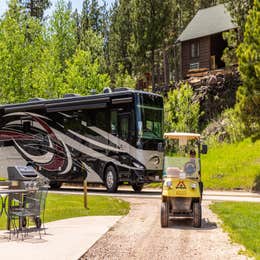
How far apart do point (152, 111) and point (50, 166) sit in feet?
23.5

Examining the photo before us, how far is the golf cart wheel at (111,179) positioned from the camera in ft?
84.5

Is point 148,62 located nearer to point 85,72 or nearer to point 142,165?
point 85,72

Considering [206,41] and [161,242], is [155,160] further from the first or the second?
[206,41]

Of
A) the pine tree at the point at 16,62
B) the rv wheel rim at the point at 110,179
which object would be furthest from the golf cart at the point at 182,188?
the pine tree at the point at 16,62

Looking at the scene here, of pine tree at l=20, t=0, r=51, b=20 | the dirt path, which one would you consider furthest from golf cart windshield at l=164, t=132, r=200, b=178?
pine tree at l=20, t=0, r=51, b=20

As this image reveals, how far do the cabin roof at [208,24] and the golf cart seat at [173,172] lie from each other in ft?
117

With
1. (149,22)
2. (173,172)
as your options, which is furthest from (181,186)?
(149,22)

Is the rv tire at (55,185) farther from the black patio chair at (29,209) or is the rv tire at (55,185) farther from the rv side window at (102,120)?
the black patio chair at (29,209)

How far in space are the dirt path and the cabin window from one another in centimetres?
3854

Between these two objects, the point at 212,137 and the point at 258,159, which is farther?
the point at 212,137

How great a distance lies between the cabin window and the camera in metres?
52.7

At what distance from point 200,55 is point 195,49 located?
4.39 ft

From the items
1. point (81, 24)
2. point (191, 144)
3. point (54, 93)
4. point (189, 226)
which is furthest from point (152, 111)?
point (81, 24)

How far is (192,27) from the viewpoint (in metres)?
54.9
